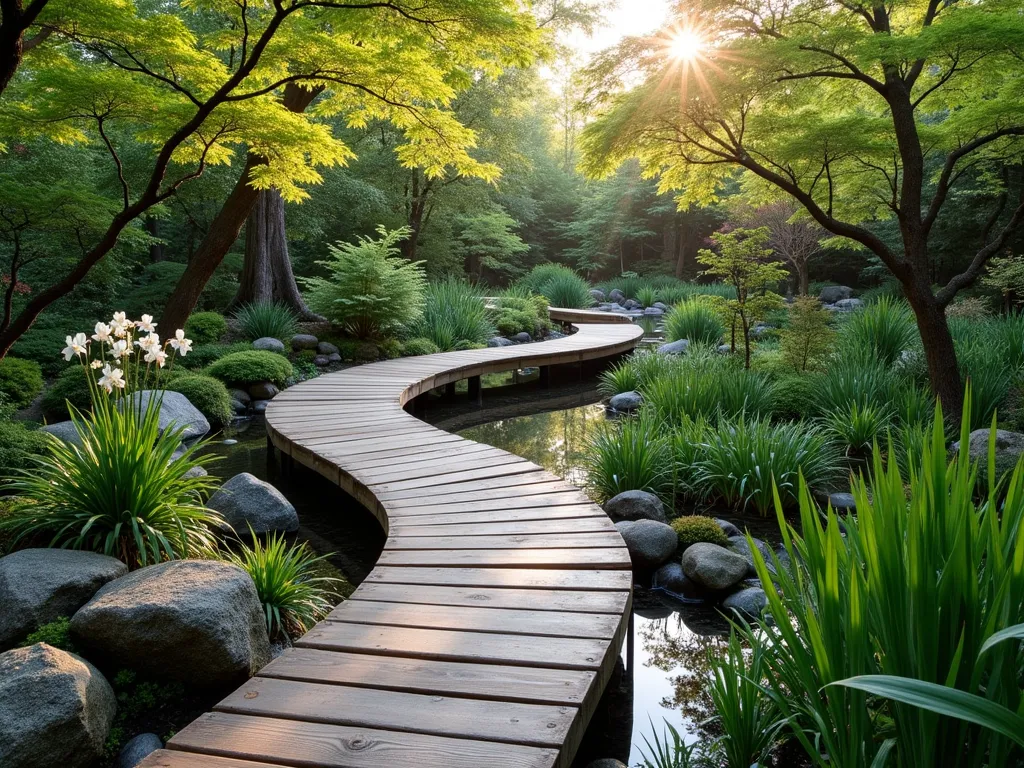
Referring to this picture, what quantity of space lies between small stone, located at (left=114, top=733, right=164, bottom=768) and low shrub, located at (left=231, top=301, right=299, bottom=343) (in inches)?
334

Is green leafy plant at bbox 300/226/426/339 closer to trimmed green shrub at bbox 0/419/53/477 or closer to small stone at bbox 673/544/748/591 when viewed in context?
trimmed green shrub at bbox 0/419/53/477

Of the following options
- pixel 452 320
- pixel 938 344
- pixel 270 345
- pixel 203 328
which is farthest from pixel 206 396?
pixel 938 344

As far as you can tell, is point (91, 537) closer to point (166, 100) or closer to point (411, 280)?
point (166, 100)

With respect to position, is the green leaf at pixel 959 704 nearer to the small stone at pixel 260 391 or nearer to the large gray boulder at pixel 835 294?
the small stone at pixel 260 391

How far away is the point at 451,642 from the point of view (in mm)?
2529

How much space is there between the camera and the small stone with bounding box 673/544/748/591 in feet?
12.7

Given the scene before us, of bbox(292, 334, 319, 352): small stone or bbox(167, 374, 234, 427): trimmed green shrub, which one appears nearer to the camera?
bbox(167, 374, 234, 427): trimmed green shrub

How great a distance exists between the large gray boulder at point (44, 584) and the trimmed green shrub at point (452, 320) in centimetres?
874

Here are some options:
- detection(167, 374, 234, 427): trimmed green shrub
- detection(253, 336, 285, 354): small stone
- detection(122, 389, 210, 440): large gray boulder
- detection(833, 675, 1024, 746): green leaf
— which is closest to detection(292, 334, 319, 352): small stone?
detection(253, 336, 285, 354): small stone

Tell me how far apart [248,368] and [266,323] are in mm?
2249

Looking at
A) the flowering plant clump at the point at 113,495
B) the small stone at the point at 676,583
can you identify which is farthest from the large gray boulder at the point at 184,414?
the small stone at the point at 676,583

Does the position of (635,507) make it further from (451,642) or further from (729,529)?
(451,642)

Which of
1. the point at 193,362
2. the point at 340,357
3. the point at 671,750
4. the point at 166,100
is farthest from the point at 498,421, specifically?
the point at 671,750

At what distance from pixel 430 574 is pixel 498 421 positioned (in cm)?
545
